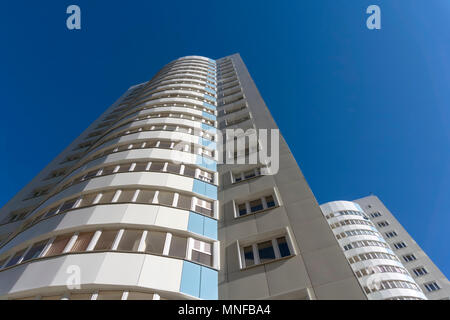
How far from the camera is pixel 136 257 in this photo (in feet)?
29.9

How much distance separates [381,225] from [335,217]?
20.2m

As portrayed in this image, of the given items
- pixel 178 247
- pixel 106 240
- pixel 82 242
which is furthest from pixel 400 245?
pixel 82 242

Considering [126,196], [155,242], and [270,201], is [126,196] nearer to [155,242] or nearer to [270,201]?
[155,242]

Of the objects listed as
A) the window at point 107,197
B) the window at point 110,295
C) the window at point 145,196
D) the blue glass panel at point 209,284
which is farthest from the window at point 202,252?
the window at point 107,197

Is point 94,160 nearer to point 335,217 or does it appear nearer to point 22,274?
point 22,274

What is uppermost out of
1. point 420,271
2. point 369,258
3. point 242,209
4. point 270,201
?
point 420,271

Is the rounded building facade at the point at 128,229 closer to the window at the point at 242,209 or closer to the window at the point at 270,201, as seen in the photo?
the window at the point at 242,209

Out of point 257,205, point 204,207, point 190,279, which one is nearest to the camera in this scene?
point 190,279

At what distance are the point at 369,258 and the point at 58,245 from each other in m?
39.5

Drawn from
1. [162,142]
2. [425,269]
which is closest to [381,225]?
[425,269]

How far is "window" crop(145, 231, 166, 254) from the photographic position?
33.2 ft

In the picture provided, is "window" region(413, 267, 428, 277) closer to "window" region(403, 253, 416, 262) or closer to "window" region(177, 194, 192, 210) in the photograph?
"window" region(403, 253, 416, 262)

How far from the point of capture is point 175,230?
10797mm
